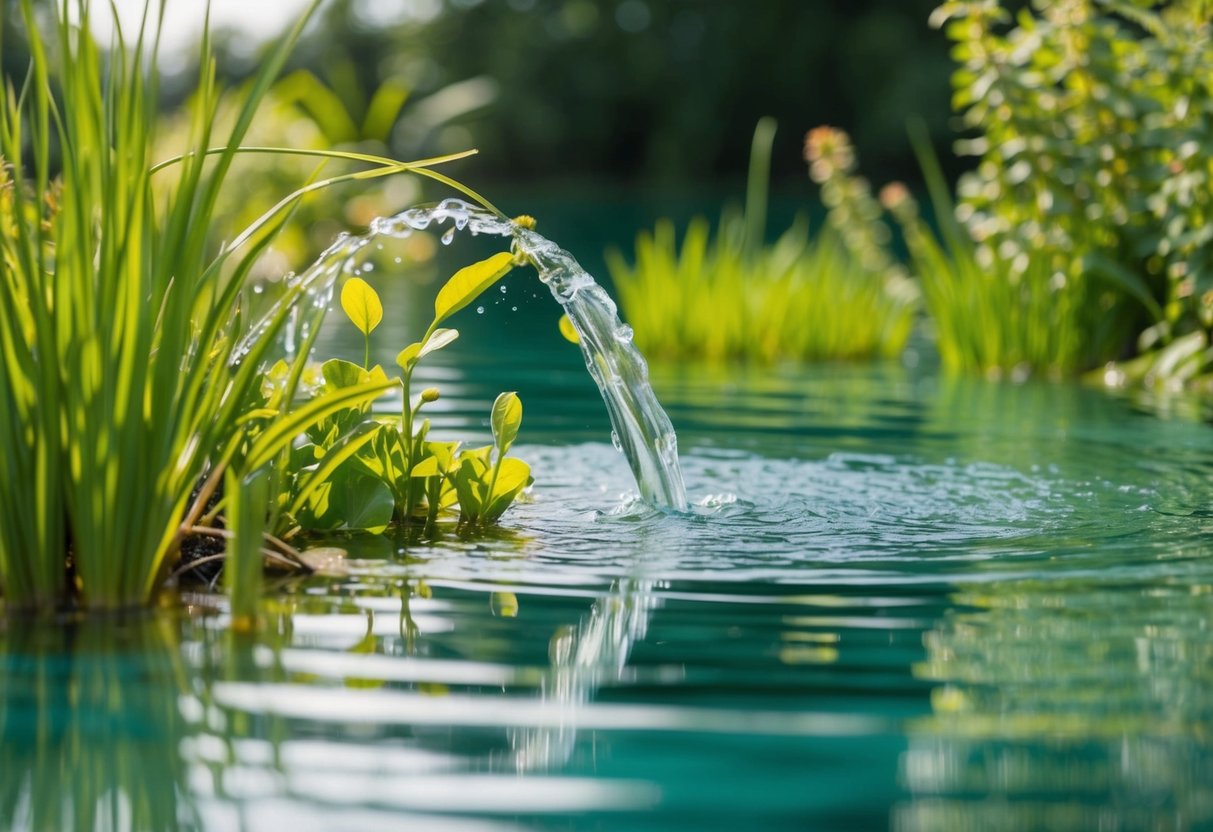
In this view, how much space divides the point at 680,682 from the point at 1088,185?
5271 millimetres

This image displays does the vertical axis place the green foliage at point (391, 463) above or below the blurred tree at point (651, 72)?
below

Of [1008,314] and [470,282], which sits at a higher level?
[1008,314]

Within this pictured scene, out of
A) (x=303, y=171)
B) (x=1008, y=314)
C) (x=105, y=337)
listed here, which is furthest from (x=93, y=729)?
(x=303, y=171)

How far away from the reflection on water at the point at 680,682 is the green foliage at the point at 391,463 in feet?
0.37

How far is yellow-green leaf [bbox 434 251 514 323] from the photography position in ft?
10.5

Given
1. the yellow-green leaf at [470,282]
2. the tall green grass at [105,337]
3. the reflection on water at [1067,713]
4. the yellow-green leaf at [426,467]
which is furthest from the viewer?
the yellow-green leaf at [426,467]

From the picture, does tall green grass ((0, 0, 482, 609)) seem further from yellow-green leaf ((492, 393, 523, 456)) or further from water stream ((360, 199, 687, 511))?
water stream ((360, 199, 687, 511))

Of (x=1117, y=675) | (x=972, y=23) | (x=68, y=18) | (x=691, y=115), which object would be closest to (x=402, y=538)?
Answer: (x=68, y=18)

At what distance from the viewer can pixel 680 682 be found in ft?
7.11

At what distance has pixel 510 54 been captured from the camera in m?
35.2

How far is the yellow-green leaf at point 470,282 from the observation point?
3.21 meters

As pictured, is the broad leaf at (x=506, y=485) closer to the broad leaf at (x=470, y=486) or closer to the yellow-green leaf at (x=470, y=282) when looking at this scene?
the broad leaf at (x=470, y=486)

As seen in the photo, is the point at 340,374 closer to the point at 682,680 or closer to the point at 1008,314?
the point at 682,680

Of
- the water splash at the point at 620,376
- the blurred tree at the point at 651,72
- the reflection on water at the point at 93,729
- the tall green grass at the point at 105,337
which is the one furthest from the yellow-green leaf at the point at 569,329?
the blurred tree at the point at 651,72
